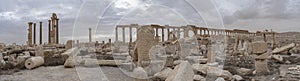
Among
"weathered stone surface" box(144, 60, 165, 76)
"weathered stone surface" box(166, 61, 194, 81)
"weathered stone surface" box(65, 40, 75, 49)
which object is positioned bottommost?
"weathered stone surface" box(144, 60, 165, 76)

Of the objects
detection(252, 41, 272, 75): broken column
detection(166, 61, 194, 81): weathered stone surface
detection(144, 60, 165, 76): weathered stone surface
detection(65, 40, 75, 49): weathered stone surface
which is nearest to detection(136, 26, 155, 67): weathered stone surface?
detection(144, 60, 165, 76): weathered stone surface

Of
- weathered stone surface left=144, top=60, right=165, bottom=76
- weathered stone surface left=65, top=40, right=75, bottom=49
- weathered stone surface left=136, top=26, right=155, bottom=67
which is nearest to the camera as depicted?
weathered stone surface left=144, top=60, right=165, bottom=76

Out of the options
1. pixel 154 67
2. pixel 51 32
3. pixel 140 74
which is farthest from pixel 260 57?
pixel 51 32

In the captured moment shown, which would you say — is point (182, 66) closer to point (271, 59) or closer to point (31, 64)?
point (31, 64)

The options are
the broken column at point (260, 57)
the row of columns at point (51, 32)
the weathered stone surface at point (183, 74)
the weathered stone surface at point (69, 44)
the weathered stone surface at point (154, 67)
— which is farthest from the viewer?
the row of columns at point (51, 32)

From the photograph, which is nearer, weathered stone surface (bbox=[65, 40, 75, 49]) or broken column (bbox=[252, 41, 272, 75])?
broken column (bbox=[252, 41, 272, 75])

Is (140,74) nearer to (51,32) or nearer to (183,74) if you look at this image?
(183,74)

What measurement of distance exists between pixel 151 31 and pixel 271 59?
820 centimetres

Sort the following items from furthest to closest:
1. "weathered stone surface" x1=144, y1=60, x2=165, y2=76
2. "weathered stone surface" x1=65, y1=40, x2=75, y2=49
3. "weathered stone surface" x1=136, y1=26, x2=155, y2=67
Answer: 1. "weathered stone surface" x1=65, y1=40, x2=75, y2=49
2. "weathered stone surface" x1=136, y1=26, x2=155, y2=67
3. "weathered stone surface" x1=144, y1=60, x2=165, y2=76

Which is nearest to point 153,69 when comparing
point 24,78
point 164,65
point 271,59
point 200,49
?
point 164,65

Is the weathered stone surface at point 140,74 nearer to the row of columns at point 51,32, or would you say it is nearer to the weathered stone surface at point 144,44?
the weathered stone surface at point 144,44

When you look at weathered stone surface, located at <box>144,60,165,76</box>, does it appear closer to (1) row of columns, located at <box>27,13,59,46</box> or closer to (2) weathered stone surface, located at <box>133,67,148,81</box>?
(2) weathered stone surface, located at <box>133,67,148,81</box>

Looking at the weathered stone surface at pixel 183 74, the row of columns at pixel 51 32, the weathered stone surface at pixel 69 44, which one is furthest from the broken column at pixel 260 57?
the row of columns at pixel 51 32

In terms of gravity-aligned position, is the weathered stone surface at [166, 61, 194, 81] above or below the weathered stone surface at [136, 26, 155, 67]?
below
